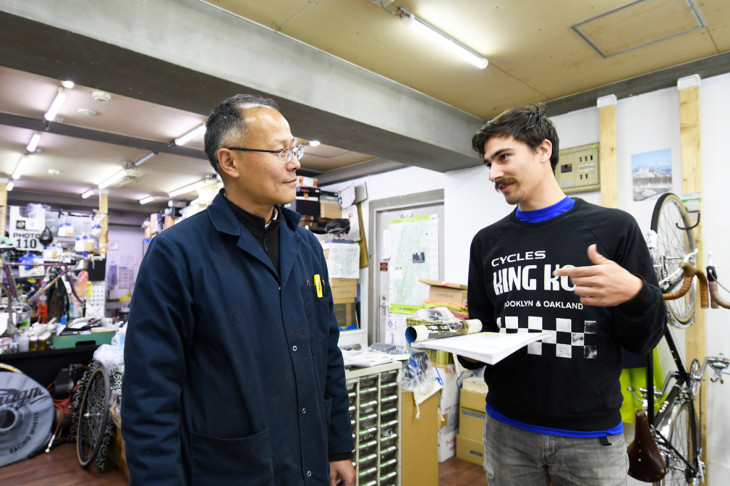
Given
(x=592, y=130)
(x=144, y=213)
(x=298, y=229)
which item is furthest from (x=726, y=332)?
(x=144, y=213)

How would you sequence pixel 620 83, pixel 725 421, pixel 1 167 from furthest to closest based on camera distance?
pixel 1 167
pixel 620 83
pixel 725 421

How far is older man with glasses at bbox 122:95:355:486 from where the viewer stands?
102 cm

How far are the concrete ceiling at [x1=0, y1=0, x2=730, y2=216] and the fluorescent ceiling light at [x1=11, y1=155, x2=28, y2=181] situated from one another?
87.1 inches

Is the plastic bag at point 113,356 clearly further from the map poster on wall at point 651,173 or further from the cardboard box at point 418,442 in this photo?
the map poster on wall at point 651,173

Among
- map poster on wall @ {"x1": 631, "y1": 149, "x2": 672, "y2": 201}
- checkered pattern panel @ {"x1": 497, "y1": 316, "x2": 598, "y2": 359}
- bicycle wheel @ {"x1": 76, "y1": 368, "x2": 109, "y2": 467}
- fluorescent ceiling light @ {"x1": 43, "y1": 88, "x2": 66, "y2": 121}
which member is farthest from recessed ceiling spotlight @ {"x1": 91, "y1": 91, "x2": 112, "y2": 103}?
map poster on wall @ {"x1": 631, "y1": 149, "x2": 672, "y2": 201}

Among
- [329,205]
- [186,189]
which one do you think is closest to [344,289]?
[329,205]

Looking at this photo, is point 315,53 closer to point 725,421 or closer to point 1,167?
point 725,421

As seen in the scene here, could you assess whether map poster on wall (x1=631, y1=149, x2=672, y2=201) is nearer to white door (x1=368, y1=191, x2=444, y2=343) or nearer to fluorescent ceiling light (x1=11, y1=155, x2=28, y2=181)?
white door (x1=368, y1=191, x2=444, y2=343)

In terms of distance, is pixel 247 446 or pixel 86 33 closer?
pixel 247 446

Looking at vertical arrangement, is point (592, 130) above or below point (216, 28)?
below

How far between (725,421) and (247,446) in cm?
317

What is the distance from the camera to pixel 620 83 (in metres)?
3.26

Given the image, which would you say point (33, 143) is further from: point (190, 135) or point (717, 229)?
point (717, 229)

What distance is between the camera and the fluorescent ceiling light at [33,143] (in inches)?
193
